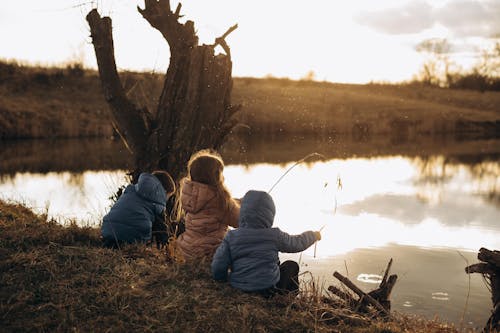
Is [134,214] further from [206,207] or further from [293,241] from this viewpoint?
[293,241]

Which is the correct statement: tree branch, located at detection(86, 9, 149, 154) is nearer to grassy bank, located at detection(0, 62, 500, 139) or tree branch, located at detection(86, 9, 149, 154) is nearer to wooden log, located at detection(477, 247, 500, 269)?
wooden log, located at detection(477, 247, 500, 269)

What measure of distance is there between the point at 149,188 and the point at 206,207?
2.95 ft

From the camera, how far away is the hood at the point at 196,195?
→ 5.48 m

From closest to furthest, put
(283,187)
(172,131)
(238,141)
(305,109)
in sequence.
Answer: (172,131) < (283,187) < (238,141) < (305,109)

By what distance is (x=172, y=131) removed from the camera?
796cm

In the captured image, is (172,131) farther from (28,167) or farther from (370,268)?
(28,167)

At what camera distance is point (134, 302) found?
4.33 m

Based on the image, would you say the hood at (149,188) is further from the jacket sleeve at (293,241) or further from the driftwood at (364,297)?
the driftwood at (364,297)

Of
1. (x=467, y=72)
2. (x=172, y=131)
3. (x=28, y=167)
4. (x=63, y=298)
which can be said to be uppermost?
(x=467, y=72)

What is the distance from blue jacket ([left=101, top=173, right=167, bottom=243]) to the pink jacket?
26.5 inches

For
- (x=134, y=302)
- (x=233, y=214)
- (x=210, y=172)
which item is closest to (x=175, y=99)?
(x=210, y=172)

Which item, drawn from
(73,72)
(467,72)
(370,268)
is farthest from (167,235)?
(467,72)

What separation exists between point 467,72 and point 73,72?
148ft

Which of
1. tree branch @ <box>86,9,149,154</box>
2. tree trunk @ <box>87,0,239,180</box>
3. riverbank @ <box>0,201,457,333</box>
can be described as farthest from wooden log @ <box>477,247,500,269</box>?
tree branch @ <box>86,9,149,154</box>
